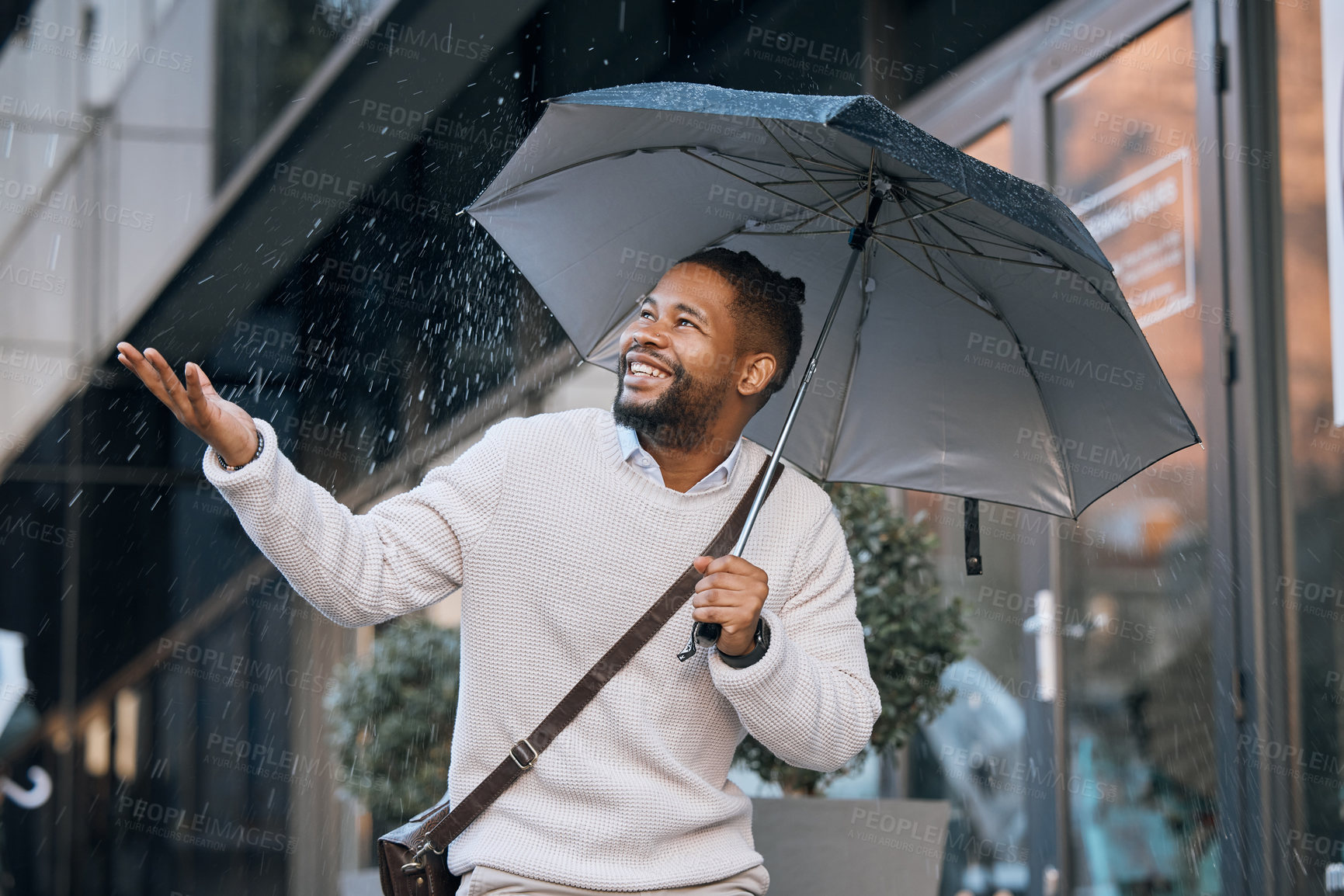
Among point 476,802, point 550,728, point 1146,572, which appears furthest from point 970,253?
point 1146,572

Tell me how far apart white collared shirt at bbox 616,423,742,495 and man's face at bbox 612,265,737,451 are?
26 mm

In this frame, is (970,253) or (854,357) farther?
(854,357)

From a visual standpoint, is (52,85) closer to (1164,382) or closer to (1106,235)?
(1106,235)

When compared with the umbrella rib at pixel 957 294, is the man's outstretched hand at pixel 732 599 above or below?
below

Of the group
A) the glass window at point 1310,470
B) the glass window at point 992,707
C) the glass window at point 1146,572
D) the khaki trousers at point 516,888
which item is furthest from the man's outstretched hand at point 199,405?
the glass window at point 992,707

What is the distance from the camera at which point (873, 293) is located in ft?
9.16

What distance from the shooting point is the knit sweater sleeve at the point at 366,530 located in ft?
6.44

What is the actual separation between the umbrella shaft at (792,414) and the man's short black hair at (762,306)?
0.05m

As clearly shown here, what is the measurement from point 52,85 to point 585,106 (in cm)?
763

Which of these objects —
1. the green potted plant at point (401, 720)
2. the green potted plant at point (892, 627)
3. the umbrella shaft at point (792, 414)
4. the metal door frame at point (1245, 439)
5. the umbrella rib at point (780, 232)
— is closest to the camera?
the umbrella shaft at point (792, 414)

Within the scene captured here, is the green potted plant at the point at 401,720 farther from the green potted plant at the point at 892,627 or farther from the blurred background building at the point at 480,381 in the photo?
the green potted plant at the point at 892,627

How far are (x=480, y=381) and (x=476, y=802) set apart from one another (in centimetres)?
758

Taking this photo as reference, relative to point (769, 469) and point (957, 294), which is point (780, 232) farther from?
point (769, 469)

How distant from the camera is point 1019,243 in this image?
97.7 inches
